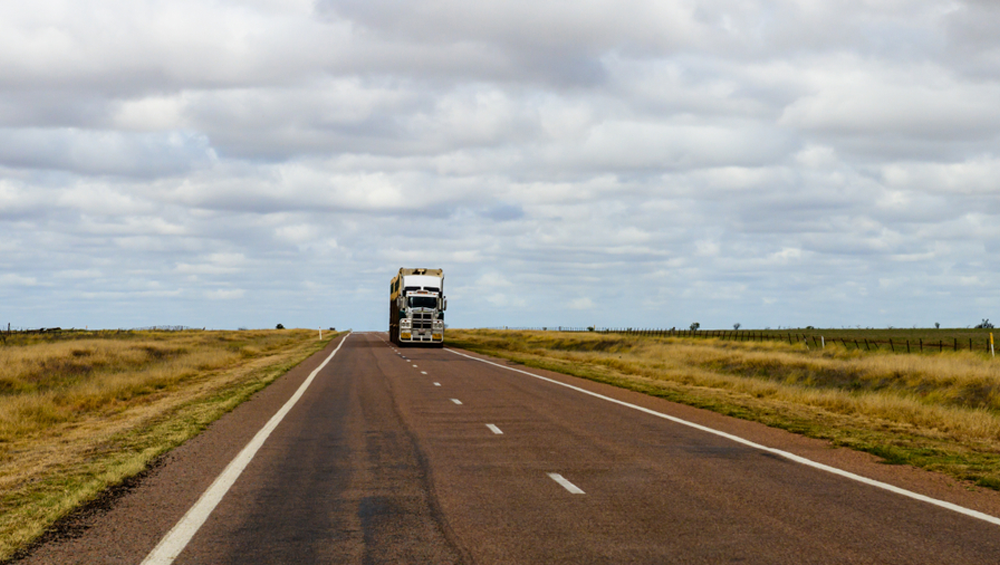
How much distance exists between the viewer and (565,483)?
9.74 m

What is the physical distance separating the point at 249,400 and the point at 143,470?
9984 millimetres

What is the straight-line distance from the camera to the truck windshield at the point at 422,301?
187ft

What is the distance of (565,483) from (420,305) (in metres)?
47.9

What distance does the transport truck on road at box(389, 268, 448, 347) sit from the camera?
2242 inches

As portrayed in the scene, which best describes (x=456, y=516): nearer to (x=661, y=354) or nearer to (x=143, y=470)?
(x=143, y=470)

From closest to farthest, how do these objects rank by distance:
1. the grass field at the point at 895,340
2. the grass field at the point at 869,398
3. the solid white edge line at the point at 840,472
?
the solid white edge line at the point at 840,472
the grass field at the point at 869,398
the grass field at the point at 895,340

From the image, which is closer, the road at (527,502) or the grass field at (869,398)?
the road at (527,502)

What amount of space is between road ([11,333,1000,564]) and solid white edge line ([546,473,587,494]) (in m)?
0.02

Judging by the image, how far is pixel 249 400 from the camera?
67.8 ft

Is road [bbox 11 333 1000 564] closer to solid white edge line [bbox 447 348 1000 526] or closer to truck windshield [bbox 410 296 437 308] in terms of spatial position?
solid white edge line [bbox 447 348 1000 526]

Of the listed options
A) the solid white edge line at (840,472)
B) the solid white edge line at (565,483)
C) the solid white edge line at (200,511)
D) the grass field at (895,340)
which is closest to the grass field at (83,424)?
the solid white edge line at (200,511)

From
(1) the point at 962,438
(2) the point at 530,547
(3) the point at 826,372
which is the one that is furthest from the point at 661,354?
(2) the point at 530,547

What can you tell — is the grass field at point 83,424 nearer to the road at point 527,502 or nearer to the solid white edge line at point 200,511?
the road at point 527,502

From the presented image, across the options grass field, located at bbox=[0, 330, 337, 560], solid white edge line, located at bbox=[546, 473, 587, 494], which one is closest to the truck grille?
grass field, located at bbox=[0, 330, 337, 560]
